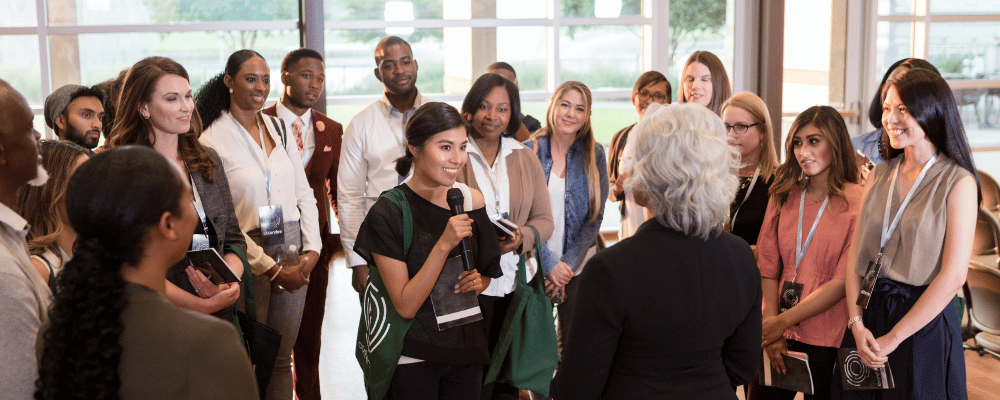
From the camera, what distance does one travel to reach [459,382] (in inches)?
96.7

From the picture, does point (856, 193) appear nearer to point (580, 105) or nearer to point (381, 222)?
point (580, 105)

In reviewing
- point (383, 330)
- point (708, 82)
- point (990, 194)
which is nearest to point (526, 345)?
point (383, 330)

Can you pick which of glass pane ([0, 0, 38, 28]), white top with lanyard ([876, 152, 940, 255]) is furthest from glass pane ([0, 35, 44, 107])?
white top with lanyard ([876, 152, 940, 255])

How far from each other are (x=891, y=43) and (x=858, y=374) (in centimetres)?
734

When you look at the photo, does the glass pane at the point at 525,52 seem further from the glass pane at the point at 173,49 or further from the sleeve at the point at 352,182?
the sleeve at the point at 352,182

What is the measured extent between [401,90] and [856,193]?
6.97 feet

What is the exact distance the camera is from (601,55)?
8328 millimetres

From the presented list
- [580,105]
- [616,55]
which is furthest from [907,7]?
[580,105]

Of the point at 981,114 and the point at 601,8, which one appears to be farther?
the point at 981,114

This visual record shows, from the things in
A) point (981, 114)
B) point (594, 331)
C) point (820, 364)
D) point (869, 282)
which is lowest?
point (820, 364)

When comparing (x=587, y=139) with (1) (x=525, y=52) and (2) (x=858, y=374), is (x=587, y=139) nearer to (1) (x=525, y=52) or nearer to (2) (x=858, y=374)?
(2) (x=858, y=374)

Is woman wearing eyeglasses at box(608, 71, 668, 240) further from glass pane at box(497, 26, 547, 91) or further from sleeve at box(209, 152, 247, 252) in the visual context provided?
glass pane at box(497, 26, 547, 91)

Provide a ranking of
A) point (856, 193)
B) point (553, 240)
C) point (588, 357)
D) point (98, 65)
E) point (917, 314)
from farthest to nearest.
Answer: point (98, 65)
point (553, 240)
point (856, 193)
point (917, 314)
point (588, 357)

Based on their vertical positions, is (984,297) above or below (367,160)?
below
